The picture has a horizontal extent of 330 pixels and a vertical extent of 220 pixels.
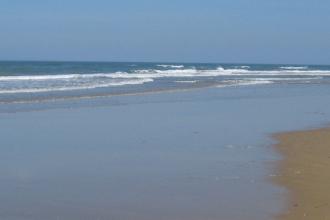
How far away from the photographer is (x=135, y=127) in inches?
508

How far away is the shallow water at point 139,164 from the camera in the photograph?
6.29 m

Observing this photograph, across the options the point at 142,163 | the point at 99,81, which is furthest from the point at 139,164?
the point at 99,81

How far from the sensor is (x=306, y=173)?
8.16 metres

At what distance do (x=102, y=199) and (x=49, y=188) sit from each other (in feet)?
2.54

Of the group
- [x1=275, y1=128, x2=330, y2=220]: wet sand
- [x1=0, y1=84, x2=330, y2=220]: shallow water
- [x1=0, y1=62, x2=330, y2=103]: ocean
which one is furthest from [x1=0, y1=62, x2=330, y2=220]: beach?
[x1=0, y1=62, x2=330, y2=103]: ocean

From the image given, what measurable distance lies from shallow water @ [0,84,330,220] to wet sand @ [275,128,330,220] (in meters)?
0.18

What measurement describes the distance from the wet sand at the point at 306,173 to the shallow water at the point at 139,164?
0.18 metres

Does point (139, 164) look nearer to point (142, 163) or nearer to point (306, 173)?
point (142, 163)

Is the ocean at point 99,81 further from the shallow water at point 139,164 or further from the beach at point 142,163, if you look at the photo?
the shallow water at point 139,164

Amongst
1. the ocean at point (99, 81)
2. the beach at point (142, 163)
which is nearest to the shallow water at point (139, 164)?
the beach at point (142, 163)

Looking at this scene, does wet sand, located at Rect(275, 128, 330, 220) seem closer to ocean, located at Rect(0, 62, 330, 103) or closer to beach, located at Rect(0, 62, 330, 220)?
beach, located at Rect(0, 62, 330, 220)

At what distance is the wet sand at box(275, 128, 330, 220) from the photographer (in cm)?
630

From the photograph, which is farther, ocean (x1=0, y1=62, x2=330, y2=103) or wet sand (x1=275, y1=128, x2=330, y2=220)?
ocean (x1=0, y1=62, x2=330, y2=103)

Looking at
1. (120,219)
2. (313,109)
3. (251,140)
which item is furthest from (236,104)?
(120,219)
